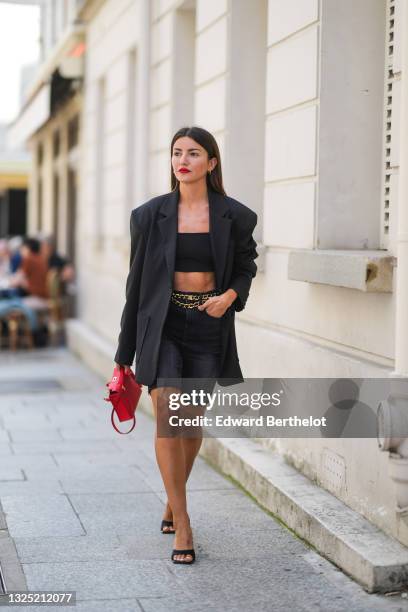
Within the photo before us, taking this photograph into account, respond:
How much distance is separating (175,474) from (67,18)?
41.2 ft

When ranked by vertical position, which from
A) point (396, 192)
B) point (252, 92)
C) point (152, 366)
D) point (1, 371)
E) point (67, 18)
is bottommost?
point (1, 371)

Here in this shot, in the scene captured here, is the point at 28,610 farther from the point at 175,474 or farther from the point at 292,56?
the point at 292,56

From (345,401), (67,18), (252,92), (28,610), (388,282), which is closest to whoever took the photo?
(28,610)

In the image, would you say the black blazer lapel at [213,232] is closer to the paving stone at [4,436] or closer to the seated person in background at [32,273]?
the paving stone at [4,436]

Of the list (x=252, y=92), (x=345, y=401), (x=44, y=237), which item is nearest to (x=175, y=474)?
(x=345, y=401)

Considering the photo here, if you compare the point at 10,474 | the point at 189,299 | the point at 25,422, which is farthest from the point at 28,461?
the point at 189,299

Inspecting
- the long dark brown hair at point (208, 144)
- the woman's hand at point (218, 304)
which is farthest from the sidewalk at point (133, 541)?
the long dark brown hair at point (208, 144)

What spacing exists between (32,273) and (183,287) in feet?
36.0

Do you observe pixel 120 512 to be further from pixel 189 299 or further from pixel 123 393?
pixel 189 299

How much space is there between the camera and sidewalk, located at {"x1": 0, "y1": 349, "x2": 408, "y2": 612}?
14.5ft

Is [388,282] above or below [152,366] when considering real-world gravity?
above

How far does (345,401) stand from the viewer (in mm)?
5379

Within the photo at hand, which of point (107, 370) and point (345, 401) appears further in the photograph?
point (107, 370)

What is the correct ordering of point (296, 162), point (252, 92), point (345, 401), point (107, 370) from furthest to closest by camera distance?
1. point (107, 370)
2. point (252, 92)
3. point (296, 162)
4. point (345, 401)
